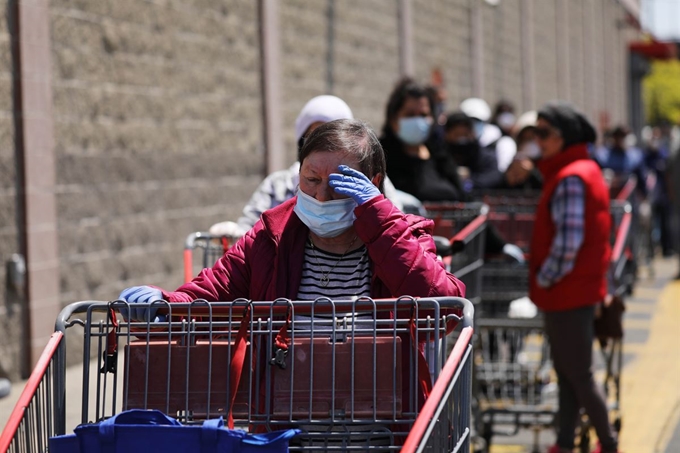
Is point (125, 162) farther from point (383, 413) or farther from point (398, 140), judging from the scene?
point (383, 413)

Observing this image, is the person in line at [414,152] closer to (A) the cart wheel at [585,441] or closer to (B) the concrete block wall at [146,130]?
(A) the cart wheel at [585,441]

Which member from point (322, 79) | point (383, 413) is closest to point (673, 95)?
point (322, 79)

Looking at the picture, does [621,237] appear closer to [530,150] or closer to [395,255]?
[530,150]

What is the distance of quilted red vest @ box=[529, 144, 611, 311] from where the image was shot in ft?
20.0

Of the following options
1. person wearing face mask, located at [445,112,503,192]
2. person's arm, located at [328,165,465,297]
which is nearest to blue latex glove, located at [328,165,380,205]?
person's arm, located at [328,165,465,297]

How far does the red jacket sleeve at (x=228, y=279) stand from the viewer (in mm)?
3627

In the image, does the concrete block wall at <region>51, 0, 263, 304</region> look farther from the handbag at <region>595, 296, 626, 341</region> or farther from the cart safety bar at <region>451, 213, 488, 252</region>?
the handbag at <region>595, 296, 626, 341</region>

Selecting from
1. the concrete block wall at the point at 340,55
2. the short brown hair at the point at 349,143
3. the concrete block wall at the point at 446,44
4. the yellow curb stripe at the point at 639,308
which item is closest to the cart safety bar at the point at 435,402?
the short brown hair at the point at 349,143

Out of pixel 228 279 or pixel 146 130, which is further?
pixel 146 130

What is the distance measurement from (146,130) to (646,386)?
4.13 m

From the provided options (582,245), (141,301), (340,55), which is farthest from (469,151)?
(141,301)

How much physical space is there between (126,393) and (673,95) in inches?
2474

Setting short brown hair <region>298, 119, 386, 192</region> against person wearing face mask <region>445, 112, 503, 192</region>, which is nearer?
short brown hair <region>298, 119, 386, 192</region>

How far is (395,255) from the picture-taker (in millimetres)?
3398
